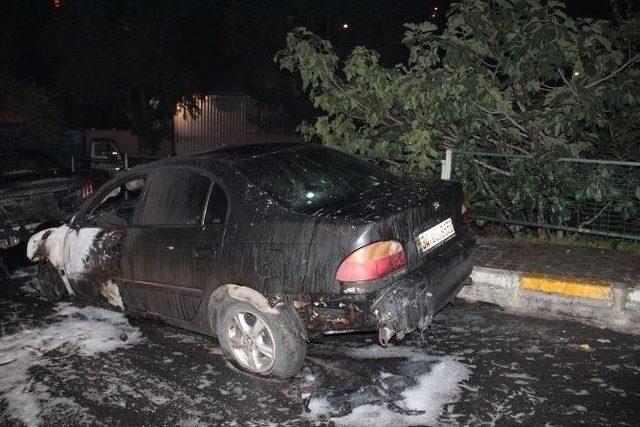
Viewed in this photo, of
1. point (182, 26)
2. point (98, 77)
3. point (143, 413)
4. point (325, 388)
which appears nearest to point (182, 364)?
point (143, 413)

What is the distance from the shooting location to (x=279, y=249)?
138 inches

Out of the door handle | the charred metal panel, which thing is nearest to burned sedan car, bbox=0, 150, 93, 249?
the door handle

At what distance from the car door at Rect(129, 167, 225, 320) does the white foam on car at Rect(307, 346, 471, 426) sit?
132 centimetres

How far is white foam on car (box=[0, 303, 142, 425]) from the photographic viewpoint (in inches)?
141

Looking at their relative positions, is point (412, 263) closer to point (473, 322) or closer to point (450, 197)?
point (450, 197)

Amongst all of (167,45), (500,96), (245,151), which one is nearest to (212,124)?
(167,45)

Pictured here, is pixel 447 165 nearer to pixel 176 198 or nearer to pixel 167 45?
pixel 176 198

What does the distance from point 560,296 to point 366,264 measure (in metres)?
2.36

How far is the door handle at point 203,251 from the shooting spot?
3.81 m

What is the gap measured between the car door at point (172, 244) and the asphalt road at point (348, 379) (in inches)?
18.6

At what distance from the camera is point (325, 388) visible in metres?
3.62

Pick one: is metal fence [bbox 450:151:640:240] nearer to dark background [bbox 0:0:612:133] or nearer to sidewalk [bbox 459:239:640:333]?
sidewalk [bbox 459:239:640:333]

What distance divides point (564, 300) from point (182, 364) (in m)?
3.31

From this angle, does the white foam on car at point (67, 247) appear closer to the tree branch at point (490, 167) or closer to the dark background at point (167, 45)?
the tree branch at point (490, 167)
